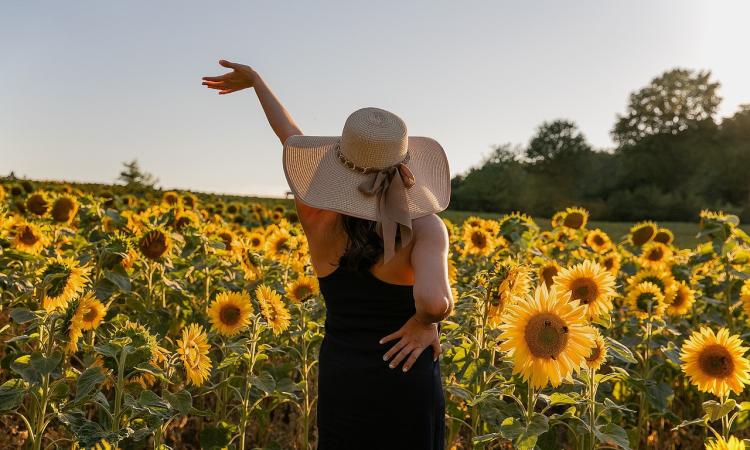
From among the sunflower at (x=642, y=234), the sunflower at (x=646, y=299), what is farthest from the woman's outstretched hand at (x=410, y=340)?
the sunflower at (x=642, y=234)

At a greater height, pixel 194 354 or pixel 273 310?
pixel 273 310

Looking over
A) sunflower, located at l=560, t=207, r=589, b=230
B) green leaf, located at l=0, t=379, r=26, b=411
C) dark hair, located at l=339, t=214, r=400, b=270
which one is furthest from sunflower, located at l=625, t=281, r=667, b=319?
green leaf, located at l=0, t=379, r=26, b=411

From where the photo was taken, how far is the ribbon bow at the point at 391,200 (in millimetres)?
2010

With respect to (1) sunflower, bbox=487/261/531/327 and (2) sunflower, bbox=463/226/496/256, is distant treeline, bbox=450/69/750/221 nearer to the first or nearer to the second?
(2) sunflower, bbox=463/226/496/256

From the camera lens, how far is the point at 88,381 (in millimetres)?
2320

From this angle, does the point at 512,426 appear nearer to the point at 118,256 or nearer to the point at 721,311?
the point at 118,256

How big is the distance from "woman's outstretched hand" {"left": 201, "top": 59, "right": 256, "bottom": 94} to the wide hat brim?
65 centimetres

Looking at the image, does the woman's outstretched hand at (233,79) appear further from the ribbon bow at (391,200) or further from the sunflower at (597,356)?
the sunflower at (597,356)

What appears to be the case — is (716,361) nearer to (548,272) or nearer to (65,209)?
(548,272)

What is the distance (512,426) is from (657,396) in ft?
4.61

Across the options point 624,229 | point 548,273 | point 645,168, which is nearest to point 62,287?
point 548,273

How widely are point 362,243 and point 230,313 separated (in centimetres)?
144

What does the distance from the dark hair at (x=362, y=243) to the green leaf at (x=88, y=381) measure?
94 centimetres

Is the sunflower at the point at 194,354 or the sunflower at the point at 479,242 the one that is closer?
the sunflower at the point at 194,354
